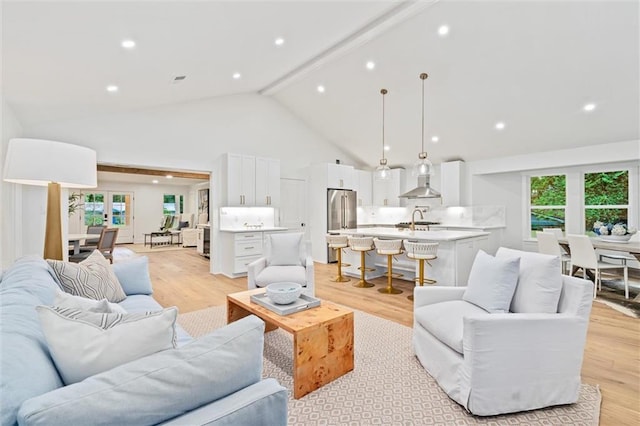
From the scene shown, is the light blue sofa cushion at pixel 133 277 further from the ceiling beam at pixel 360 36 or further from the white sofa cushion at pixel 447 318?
the ceiling beam at pixel 360 36

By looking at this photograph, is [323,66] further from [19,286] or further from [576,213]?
[576,213]

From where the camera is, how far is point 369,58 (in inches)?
198

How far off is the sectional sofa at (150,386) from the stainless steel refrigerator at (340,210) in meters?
6.14

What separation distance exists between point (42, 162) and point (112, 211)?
10.3 meters

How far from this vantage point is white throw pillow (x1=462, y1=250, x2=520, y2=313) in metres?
2.23

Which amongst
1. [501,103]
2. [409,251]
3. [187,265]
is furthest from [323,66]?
[187,265]

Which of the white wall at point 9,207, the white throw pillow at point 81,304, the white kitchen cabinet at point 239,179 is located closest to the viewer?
the white throw pillow at point 81,304

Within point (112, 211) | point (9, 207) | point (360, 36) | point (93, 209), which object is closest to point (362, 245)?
point (360, 36)

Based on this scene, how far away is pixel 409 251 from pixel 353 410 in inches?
103

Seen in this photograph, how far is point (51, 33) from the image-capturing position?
2338 millimetres

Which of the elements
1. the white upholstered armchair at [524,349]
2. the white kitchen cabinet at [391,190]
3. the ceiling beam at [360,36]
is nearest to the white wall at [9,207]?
the ceiling beam at [360,36]

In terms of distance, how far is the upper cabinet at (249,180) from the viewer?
611 centimetres

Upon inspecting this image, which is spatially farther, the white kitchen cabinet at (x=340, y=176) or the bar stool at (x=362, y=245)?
the white kitchen cabinet at (x=340, y=176)

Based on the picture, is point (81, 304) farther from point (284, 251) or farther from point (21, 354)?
point (284, 251)
